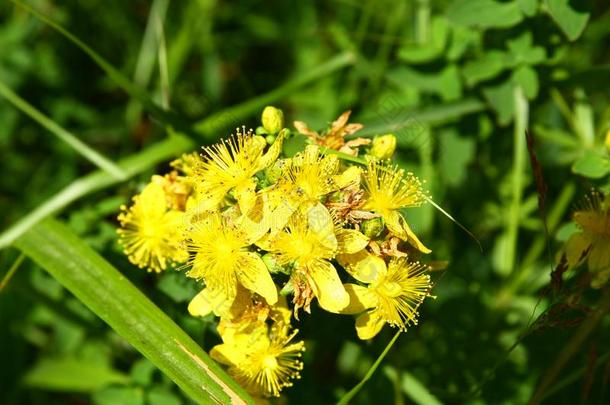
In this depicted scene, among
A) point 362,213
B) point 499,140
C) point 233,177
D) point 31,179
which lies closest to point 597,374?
point 499,140

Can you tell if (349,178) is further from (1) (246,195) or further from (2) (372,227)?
(1) (246,195)

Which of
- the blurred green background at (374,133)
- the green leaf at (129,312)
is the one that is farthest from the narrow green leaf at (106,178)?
the green leaf at (129,312)

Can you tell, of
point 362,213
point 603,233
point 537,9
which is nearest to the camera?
point 362,213

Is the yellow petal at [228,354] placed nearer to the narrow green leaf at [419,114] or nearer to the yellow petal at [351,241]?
the yellow petal at [351,241]

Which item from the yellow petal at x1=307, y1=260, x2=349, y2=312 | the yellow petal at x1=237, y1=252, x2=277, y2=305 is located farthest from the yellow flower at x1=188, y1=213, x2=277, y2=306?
the yellow petal at x1=307, y1=260, x2=349, y2=312

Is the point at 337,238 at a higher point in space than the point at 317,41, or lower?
lower

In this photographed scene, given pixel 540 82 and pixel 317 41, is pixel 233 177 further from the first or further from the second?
pixel 317 41

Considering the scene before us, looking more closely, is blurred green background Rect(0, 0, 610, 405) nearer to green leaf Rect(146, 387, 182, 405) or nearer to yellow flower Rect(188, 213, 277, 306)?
green leaf Rect(146, 387, 182, 405)
